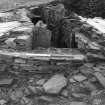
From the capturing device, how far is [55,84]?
4.23m

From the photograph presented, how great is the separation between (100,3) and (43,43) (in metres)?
4.88

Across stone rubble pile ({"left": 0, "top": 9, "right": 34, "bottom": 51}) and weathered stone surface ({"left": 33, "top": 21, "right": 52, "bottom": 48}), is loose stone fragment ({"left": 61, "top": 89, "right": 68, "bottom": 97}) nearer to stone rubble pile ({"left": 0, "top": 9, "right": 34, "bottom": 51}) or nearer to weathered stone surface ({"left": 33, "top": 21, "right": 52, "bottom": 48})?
stone rubble pile ({"left": 0, "top": 9, "right": 34, "bottom": 51})

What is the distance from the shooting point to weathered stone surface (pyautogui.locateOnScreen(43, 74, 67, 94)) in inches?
164

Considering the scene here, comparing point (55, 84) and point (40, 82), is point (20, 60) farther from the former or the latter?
point (55, 84)

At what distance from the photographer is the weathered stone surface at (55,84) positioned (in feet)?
13.7

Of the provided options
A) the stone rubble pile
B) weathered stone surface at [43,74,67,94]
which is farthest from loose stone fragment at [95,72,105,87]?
the stone rubble pile

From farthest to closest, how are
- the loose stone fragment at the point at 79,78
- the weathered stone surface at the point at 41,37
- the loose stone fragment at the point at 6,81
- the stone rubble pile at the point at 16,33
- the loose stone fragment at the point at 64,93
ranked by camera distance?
the weathered stone surface at the point at 41,37 → the stone rubble pile at the point at 16,33 → the loose stone fragment at the point at 6,81 → the loose stone fragment at the point at 79,78 → the loose stone fragment at the point at 64,93

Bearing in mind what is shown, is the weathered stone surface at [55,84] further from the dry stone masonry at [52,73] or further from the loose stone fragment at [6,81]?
the loose stone fragment at [6,81]

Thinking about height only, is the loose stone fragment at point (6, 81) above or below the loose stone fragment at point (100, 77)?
below

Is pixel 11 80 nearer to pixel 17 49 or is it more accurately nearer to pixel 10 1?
pixel 17 49

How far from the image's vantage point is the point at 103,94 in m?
4.06

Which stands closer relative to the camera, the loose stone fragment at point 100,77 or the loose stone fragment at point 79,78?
the loose stone fragment at point 100,77

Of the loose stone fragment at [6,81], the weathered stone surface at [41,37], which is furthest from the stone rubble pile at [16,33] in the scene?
the loose stone fragment at [6,81]

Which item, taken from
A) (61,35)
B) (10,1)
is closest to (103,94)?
(61,35)
